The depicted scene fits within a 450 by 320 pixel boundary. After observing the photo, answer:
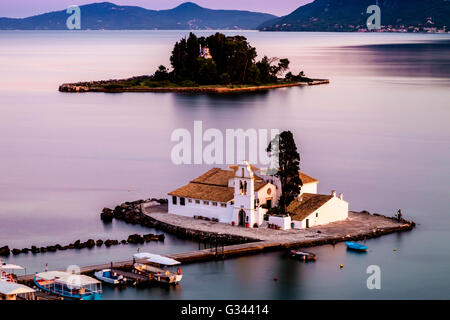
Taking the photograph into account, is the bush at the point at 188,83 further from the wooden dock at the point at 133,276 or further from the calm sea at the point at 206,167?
the wooden dock at the point at 133,276

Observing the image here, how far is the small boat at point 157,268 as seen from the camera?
1369 inches

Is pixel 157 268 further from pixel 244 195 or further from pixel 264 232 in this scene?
pixel 244 195

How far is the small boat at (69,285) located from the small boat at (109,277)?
0.89 m

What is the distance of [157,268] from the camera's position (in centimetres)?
3591

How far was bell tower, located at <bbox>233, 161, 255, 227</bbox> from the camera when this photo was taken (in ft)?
134

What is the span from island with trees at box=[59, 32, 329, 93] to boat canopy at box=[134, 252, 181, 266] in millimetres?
90850

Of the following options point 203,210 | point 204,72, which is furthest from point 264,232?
point 204,72

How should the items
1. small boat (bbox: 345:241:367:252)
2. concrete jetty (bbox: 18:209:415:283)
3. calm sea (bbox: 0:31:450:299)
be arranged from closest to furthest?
calm sea (bbox: 0:31:450:299) → concrete jetty (bbox: 18:209:415:283) → small boat (bbox: 345:241:367:252)

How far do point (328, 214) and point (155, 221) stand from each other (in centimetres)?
875

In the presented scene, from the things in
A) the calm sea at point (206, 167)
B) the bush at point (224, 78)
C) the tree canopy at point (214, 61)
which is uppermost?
the tree canopy at point (214, 61)

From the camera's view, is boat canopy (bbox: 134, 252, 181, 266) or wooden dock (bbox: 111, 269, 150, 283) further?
boat canopy (bbox: 134, 252, 181, 266)

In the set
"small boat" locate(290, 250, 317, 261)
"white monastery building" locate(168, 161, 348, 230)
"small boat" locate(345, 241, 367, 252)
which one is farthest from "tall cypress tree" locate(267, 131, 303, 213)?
"small boat" locate(290, 250, 317, 261)

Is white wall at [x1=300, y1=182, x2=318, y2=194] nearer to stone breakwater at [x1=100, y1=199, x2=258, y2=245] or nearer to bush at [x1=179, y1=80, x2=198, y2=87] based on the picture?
stone breakwater at [x1=100, y1=199, x2=258, y2=245]

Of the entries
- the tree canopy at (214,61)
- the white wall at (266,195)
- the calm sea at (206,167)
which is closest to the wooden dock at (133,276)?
the calm sea at (206,167)
